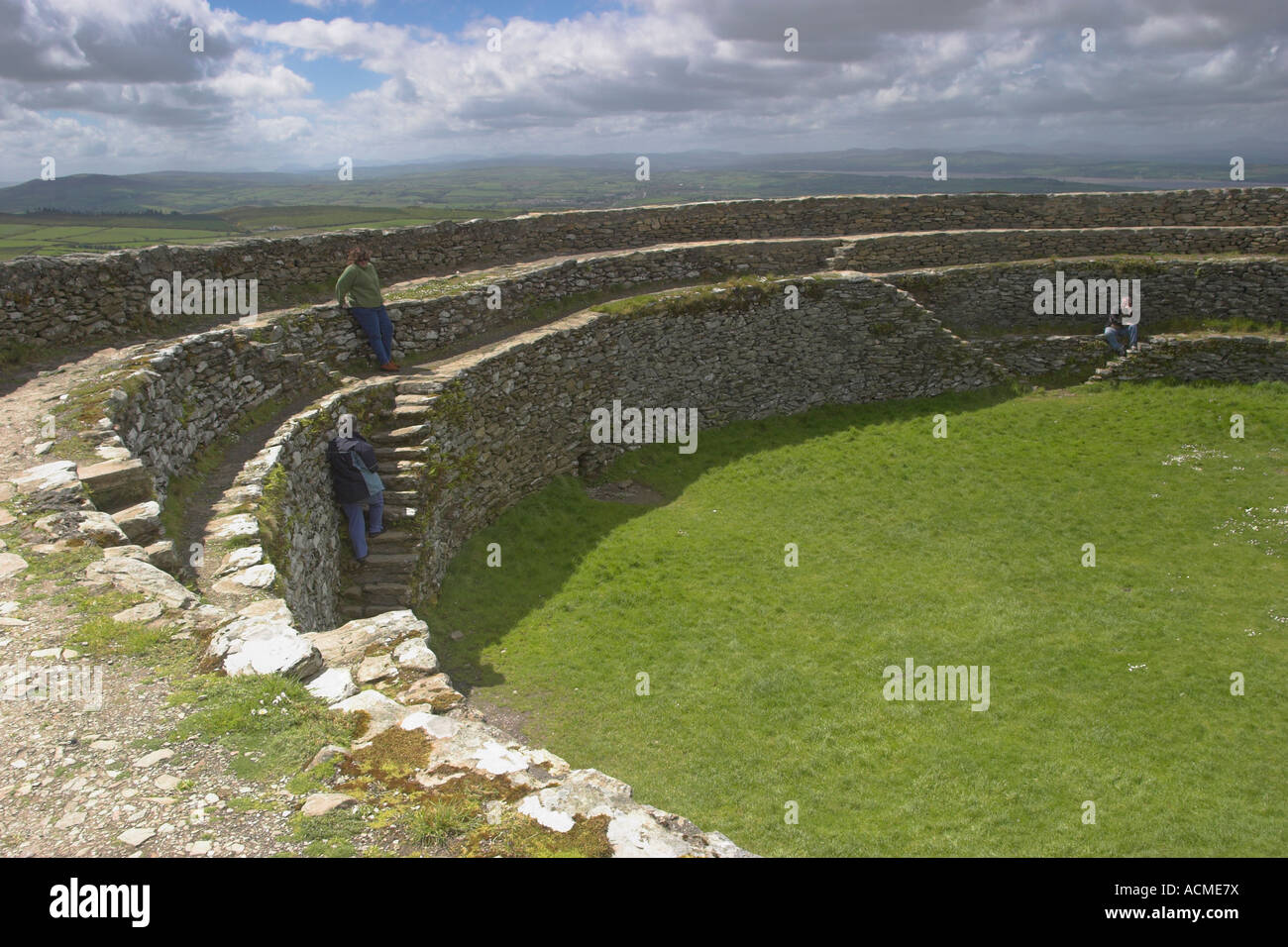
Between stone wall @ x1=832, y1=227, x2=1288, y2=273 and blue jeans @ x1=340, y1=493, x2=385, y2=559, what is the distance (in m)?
17.3

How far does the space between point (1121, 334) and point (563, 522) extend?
694 inches

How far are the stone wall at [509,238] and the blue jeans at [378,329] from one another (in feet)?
8.48

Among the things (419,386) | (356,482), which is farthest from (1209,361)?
(356,482)

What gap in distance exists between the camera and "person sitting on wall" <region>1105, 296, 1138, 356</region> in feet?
73.4

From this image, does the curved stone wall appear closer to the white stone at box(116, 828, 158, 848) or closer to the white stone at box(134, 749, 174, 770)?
the white stone at box(134, 749, 174, 770)

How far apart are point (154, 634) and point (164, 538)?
8.72 feet

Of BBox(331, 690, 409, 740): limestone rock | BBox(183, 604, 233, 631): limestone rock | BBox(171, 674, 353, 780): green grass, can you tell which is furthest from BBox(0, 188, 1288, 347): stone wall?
BBox(331, 690, 409, 740): limestone rock

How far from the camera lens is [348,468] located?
12672mm

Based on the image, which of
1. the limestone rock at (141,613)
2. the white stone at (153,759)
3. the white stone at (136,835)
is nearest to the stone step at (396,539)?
the limestone rock at (141,613)

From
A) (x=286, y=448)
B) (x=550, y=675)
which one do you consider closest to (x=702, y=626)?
(x=550, y=675)

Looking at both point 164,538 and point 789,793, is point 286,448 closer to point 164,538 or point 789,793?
point 164,538

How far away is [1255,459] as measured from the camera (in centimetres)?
1800

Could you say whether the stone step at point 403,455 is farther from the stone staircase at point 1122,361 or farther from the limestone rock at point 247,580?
the stone staircase at point 1122,361

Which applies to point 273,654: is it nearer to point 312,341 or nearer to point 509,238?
point 312,341
